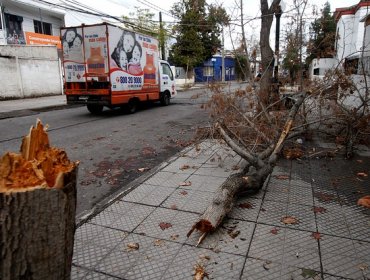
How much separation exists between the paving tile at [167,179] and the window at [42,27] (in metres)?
26.0

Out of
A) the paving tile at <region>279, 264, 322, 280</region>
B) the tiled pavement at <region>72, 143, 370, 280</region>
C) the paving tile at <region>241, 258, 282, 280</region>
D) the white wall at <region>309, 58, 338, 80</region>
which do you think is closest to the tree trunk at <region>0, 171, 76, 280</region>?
the tiled pavement at <region>72, 143, 370, 280</region>

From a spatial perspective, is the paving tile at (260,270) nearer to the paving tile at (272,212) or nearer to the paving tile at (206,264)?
the paving tile at (206,264)

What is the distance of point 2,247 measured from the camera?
4.42 feet

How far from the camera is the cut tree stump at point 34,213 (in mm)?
1319

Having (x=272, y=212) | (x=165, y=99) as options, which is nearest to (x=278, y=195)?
(x=272, y=212)

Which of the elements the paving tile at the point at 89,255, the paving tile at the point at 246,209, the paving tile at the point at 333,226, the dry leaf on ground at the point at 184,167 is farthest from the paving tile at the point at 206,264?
the dry leaf on ground at the point at 184,167

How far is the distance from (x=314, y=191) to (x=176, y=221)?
6.93 ft

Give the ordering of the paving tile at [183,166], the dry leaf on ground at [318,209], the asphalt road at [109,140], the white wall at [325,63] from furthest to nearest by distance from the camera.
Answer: the white wall at [325,63] → the paving tile at [183,166] → the asphalt road at [109,140] → the dry leaf on ground at [318,209]

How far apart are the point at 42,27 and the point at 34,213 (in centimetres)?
2917

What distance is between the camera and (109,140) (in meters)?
7.94

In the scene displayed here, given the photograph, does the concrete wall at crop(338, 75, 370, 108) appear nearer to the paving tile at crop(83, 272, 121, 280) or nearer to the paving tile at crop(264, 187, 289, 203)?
the paving tile at crop(264, 187, 289, 203)

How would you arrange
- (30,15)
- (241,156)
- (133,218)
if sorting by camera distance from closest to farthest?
(133,218), (241,156), (30,15)

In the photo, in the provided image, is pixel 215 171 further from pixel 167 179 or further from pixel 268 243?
pixel 268 243

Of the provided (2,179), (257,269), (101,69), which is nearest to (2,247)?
(2,179)
